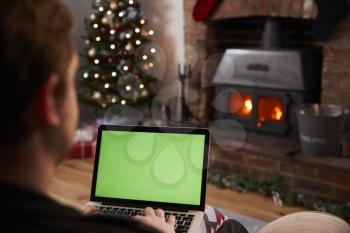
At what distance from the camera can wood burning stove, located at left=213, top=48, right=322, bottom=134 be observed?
3.61 meters

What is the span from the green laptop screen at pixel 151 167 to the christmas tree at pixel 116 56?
3.07m

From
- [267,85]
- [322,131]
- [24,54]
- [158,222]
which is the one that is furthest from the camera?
[267,85]

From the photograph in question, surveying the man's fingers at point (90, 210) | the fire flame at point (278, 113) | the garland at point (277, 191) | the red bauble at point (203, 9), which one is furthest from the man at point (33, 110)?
the red bauble at point (203, 9)

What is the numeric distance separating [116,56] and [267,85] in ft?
4.98

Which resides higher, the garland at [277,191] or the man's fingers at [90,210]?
the man's fingers at [90,210]

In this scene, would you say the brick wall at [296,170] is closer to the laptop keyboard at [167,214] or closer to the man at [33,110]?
the laptop keyboard at [167,214]

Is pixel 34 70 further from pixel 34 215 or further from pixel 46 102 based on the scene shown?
pixel 34 215

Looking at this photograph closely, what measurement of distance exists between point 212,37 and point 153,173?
302 centimetres

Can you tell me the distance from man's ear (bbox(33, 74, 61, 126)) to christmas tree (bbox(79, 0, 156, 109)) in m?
3.96

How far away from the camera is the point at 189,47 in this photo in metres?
4.47

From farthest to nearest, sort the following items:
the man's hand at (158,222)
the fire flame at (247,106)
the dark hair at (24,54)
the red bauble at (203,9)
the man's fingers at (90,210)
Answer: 1. the red bauble at (203,9)
2. the fire flame at (247,106)
3. the man's fingers at (90,210)
4. the man's hand at (158,222)
5. the dark hair at (24,54)

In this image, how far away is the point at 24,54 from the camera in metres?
0.60

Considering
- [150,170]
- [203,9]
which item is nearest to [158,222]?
[150,170]

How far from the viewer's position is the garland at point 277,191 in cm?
306
